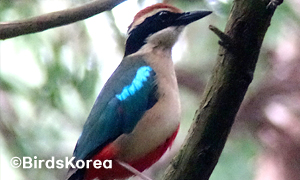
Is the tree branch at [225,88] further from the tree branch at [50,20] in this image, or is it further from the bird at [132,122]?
the tree branch at [50,20]

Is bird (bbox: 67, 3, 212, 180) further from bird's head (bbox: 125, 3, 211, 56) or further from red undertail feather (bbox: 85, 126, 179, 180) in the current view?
bird's head (bbox: 125, 3, 211, 56)

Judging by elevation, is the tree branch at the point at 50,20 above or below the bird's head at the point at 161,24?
above

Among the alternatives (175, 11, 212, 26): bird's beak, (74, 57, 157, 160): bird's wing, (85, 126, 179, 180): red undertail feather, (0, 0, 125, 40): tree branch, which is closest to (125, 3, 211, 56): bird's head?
(175, 11, 212, 26): bird's beak

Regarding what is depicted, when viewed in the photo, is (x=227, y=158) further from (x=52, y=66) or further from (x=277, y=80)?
(x=52, y=66)

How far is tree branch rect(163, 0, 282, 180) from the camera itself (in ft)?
7.18

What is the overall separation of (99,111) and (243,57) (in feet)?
3.47

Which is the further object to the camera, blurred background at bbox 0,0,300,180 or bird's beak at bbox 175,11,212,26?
blurred background at bbox 0,0,300,180

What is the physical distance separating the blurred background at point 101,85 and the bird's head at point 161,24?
523mm

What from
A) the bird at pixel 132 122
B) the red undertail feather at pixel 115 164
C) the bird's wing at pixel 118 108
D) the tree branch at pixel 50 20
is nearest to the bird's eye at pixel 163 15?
the bird at pixel 132 122

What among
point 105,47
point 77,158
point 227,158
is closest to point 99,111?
point 77,158

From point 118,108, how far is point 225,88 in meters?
0.79

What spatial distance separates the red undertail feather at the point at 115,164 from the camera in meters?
2.64

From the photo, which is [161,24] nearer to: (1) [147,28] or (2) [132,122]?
(1) [147,28]

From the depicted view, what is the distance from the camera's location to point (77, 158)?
2.67 meters
